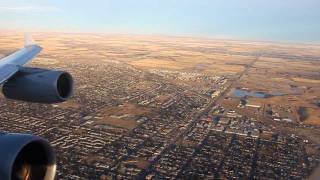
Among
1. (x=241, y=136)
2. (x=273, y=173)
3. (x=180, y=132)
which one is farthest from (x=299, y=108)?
(x=273, y=173)

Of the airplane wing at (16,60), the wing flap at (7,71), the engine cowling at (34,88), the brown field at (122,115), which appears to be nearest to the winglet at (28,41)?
the airplane wing at (16,60)

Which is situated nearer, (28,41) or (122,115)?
(28,41)

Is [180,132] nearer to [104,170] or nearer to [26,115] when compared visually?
[104,170]

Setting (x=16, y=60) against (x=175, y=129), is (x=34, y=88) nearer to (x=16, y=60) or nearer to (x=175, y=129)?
(x=16, y=60)

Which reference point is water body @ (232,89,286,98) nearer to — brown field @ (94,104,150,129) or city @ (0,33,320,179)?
city @ (0,33,320,179)

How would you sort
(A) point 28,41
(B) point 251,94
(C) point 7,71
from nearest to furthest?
1. (C) point 7,71
2. (A) point 28,41
3. (B) point 251,94

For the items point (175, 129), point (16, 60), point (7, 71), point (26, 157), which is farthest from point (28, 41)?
point (175, 129)
